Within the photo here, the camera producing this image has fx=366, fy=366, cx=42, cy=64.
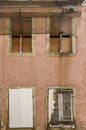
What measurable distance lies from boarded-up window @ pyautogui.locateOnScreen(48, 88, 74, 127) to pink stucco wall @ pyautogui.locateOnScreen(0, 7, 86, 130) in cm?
27

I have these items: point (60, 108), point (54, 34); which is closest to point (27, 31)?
point (54, 34)

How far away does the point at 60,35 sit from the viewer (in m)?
16.8

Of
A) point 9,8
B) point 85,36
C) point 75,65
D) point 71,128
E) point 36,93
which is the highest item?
point 9,8

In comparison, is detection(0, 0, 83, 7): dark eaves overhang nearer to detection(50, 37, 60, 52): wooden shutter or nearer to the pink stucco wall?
the pink stucco wall

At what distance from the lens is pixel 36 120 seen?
1655 cm

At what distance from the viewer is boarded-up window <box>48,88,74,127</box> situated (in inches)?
650

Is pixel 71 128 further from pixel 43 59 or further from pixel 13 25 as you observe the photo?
pixel 13 25

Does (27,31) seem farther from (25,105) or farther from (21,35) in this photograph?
(25,105)

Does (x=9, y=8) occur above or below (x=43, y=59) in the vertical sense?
above

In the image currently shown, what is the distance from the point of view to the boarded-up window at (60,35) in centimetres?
1672

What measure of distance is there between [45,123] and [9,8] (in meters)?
5.44

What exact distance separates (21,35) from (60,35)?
1.78m

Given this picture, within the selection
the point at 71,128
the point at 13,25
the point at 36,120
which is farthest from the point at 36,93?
the point at 13,25

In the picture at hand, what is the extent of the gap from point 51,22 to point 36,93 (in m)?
3.30
